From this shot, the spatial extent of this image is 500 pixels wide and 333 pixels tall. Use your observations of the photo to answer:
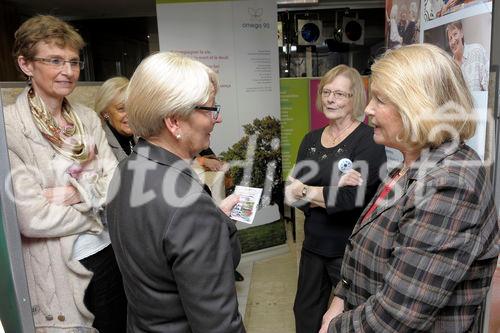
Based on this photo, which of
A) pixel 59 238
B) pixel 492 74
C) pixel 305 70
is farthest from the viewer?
pixel 305 70

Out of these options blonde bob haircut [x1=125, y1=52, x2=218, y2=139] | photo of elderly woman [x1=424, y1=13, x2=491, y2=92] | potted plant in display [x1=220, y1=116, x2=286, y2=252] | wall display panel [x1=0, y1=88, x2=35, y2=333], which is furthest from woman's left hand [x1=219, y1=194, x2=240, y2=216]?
potted plant in display [x1=220, y1=116, x2=286, y2=252]

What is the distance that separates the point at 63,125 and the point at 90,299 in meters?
0.77

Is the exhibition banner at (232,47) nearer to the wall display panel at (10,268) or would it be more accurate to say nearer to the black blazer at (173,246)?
the wall display panel at (10,268)

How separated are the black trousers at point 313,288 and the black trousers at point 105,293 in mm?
949

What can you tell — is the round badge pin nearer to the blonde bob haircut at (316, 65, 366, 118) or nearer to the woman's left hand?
the blonde bob haircut at (316, 65, 366, 118)

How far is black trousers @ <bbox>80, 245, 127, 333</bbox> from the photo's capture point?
5.65 feet

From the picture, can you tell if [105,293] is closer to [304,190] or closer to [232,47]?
[304,190]

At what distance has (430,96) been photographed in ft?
3.42

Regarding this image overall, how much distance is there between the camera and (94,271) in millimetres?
1714

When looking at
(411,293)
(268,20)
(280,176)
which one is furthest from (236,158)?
(411,293)

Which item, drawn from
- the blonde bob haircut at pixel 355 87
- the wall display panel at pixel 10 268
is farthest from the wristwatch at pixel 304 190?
the wall display panel at pixel 10 268

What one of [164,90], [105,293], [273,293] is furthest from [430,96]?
[273,293]

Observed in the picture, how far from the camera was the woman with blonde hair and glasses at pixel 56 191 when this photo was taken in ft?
5.05

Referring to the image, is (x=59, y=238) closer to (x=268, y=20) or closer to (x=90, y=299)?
(x=90, y=299)
